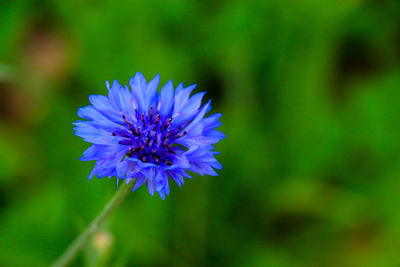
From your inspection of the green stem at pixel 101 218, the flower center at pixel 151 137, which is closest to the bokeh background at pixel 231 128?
the green stem at pixel 101 218

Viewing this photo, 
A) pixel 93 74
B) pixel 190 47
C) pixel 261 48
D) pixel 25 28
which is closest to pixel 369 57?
pixel 261 48

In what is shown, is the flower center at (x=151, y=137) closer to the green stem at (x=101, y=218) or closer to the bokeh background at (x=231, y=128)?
the green stem at (x=101, y=218)

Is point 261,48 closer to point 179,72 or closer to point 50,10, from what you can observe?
point 179,72

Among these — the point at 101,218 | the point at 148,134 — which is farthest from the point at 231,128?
the point at 101,218

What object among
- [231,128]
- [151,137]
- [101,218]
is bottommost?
[101,218]

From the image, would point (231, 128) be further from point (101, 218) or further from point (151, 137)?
point (101, 218)

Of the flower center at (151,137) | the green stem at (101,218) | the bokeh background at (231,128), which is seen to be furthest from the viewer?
the bokeh background at (231,128)
